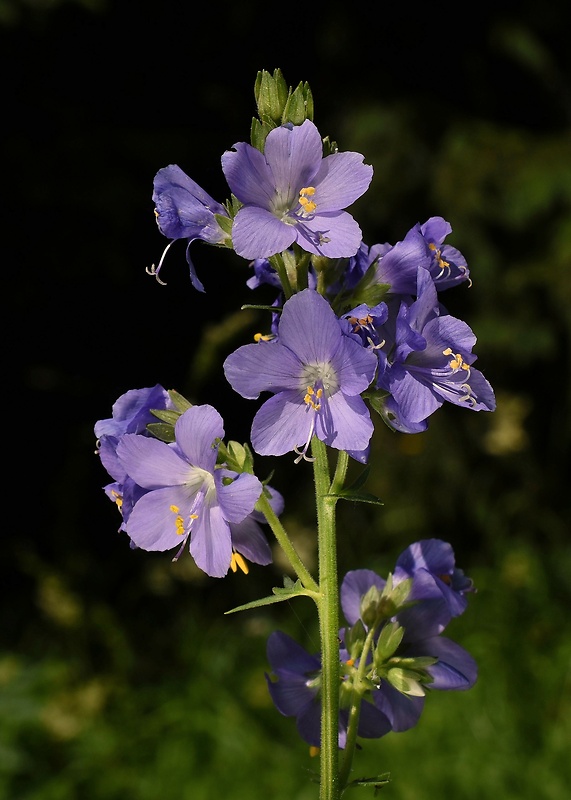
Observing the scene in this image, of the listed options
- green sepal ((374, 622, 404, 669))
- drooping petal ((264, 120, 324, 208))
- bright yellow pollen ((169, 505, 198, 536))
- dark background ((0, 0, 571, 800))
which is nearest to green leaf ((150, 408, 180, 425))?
bright yellow pollen ((169, 505, 198, 536))

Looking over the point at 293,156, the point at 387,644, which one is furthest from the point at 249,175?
the point at 387,644

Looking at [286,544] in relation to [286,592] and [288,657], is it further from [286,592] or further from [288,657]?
[288,657]

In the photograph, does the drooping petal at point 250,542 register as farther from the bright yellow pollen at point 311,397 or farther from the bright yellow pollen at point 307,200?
the bright yellow pollen at point 307,200

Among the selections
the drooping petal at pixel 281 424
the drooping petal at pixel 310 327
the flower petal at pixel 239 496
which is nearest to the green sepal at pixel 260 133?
the drooping petal at pixel 310 327

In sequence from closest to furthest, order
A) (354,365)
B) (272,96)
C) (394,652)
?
(354,365)
(272,96)
(394,652)

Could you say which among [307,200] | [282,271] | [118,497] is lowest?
[118,497]

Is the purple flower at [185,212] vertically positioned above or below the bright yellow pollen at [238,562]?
above

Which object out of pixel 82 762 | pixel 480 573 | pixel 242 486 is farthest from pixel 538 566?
pixel 242 486
